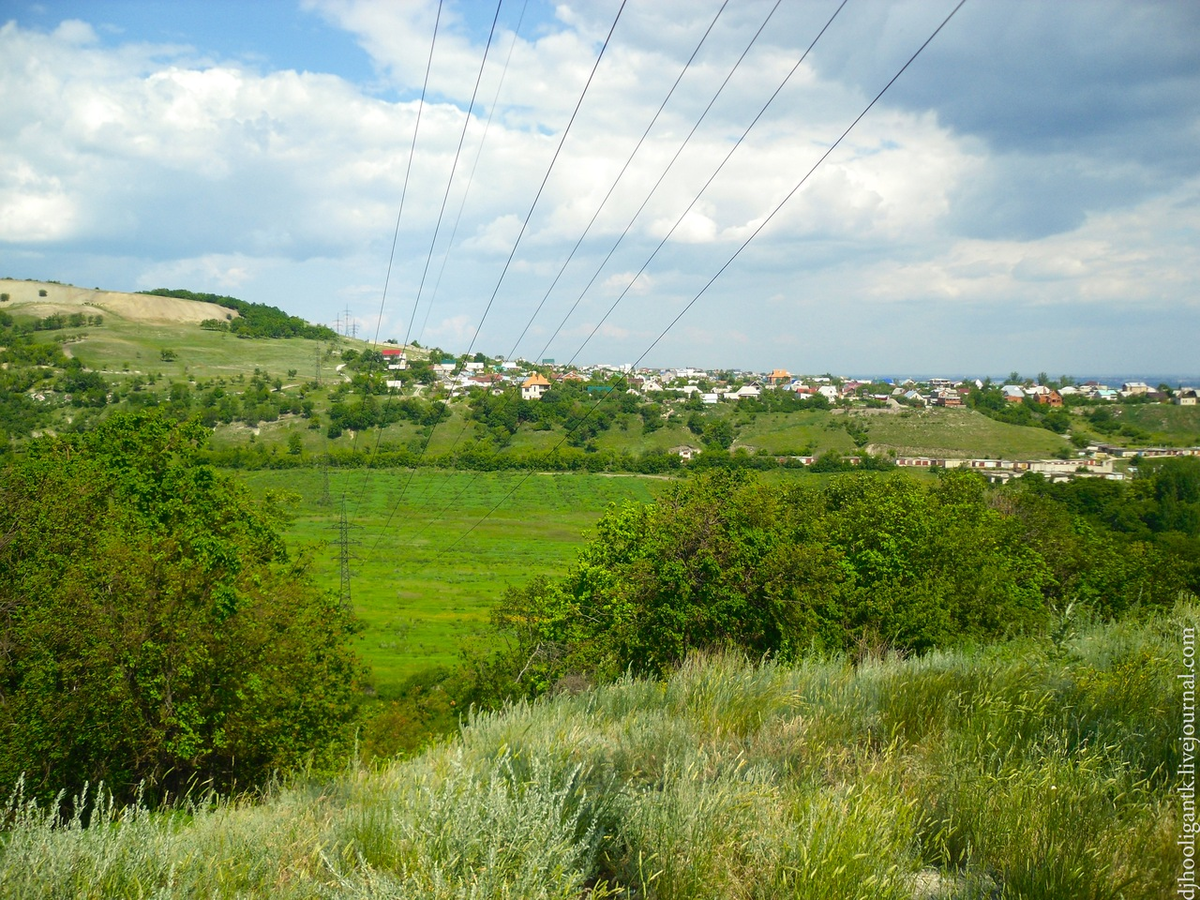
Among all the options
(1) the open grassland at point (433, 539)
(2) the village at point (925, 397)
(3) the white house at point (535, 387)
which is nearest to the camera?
(1) the open grassland at point (433, 539)

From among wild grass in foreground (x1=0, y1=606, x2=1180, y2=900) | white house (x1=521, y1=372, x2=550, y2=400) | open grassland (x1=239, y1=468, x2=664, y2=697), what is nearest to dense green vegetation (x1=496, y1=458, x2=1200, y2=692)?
open grassland (x1=239, y1=468, x2=664, y2=697)

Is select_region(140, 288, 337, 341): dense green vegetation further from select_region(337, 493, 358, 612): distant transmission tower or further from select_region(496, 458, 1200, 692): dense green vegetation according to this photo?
select_region(496, 458, 1200, 692): dense green vegetation

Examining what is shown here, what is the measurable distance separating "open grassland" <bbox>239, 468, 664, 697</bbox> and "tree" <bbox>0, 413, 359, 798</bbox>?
9.90m

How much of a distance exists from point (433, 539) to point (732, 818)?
88.9 metres

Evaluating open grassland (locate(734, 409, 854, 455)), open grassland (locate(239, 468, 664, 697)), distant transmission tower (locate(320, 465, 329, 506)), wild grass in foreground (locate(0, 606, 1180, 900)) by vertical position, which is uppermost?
open grassland (locate(734, 409, 854, 455))

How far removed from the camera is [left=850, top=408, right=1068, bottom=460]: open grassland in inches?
3553

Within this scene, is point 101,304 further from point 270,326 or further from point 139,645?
point 139,645

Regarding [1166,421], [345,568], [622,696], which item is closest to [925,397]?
[1166,421]

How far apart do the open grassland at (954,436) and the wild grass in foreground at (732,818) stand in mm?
92910

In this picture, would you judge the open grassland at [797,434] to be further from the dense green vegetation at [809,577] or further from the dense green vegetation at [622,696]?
the dense green vegetation at [809,577]

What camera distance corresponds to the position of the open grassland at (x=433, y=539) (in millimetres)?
51281

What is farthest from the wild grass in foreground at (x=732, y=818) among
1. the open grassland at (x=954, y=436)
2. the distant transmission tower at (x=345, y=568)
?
the open grassland at (x=954, y=436)

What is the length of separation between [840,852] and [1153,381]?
13177 centimetres

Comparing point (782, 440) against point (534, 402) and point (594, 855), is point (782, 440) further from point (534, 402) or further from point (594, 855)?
point (594, 855)
